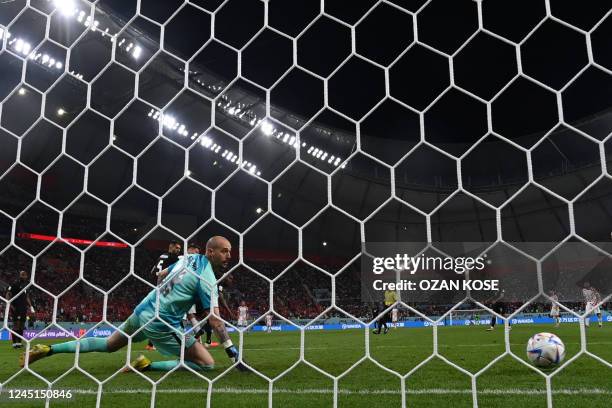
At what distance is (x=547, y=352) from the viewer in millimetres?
3139

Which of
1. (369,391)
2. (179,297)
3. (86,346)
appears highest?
(179,297)

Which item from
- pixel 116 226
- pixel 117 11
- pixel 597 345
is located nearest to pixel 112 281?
pixel 116 226

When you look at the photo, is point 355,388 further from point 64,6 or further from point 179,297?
point 64,6

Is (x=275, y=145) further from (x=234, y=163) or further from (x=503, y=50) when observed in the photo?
(x=503, y=50)

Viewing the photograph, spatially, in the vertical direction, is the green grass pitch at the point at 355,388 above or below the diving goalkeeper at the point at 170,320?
below

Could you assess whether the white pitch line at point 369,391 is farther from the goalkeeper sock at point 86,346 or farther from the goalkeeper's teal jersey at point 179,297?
the goalkeeper's teal jersey at point 179,297

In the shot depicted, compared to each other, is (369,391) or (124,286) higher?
(124,286)

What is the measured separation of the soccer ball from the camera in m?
3.13

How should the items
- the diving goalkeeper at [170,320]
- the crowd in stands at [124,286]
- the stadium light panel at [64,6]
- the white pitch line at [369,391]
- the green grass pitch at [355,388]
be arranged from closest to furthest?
the green grass pitch at [355,388], the white pitch line at [369,391], the diving goalkeeper at [170,320], the stadium light panel at [64,6], the crowd in stands at [124,286]

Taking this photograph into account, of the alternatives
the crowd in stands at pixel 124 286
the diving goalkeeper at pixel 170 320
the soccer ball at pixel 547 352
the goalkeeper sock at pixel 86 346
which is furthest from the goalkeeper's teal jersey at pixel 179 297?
the crowd in stands at pixel 124 286

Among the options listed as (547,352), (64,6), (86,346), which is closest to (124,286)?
(64,6)

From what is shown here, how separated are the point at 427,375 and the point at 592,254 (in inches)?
839

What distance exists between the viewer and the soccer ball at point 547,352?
123 inches

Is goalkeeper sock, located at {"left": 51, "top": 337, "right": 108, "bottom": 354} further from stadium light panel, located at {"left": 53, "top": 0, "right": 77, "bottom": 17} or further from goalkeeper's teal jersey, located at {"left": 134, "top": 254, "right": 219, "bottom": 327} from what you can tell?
stadium light panel, located at {"left": 53, "top": 0, "right": 77, "bottom": 17}
